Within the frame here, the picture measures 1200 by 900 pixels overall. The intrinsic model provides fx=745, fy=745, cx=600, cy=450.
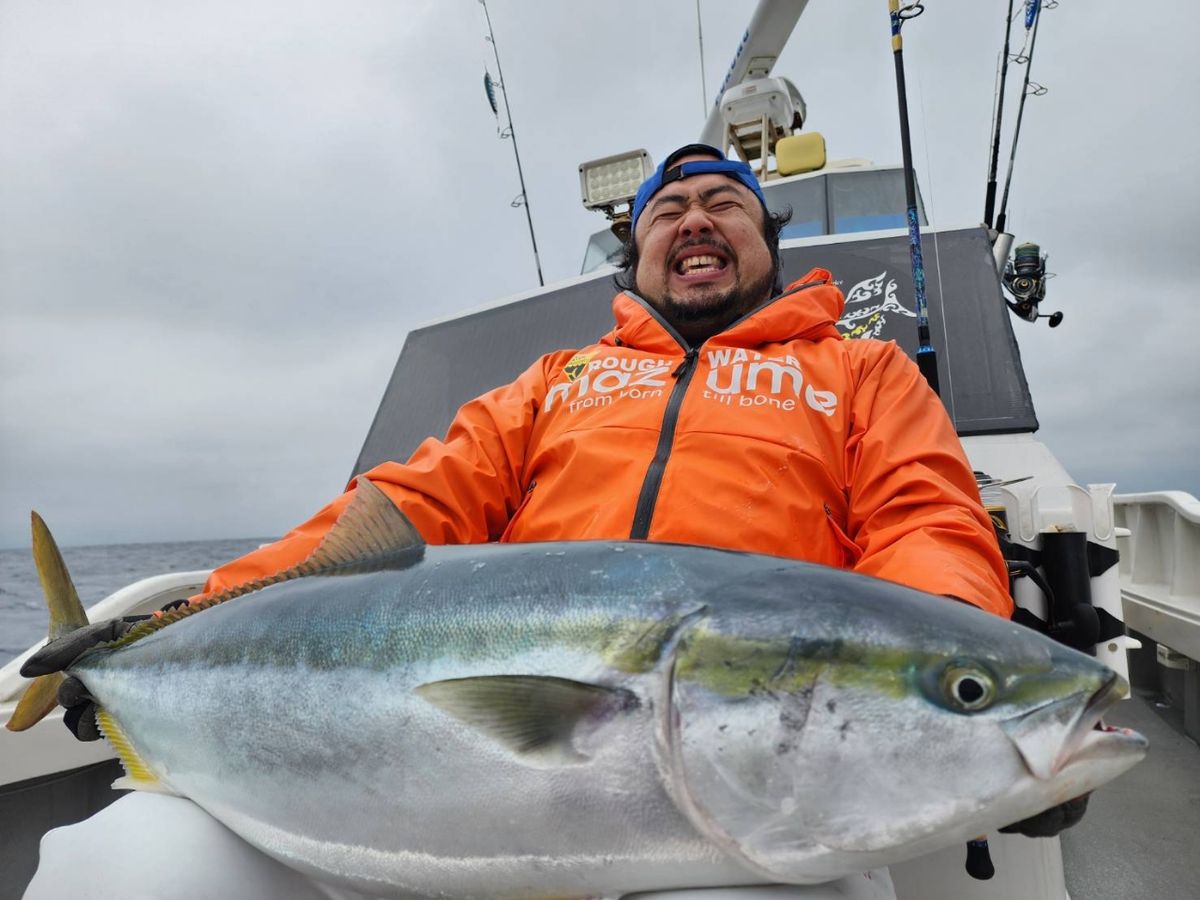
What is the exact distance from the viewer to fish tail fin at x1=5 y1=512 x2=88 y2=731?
2.02 metres

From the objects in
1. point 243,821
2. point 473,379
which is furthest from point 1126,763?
point 473,379

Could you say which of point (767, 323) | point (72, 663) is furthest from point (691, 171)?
point (72, 663)

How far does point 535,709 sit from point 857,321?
13.2ft

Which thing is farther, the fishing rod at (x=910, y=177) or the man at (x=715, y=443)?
the fishing rod at (x=910, y=177)

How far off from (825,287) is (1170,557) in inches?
154

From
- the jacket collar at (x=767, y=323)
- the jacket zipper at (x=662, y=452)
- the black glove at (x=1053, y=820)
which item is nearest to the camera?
the black glove at (x=1053, y=820)

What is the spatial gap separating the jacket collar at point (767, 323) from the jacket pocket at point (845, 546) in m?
0.80

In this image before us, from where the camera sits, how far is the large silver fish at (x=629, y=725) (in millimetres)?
958

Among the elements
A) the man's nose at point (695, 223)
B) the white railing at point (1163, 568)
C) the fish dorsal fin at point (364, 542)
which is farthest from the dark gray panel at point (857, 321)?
the fish dorsal fin at point (364, 542)

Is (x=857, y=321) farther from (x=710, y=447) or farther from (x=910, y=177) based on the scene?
(x=710, y=447)

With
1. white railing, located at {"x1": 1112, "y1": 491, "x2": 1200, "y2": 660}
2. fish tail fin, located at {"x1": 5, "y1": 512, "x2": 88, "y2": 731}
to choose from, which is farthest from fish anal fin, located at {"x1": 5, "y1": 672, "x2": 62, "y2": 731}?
white railing, located at {"x1": 1112, "y1": 491, "x2": 1200, "y2": 660}

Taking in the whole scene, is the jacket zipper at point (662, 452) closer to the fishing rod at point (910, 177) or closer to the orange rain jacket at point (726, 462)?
the orange rain jacket at point (726, 462)

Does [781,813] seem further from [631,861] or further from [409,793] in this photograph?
[409,793]

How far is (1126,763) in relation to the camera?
0.94 metres
